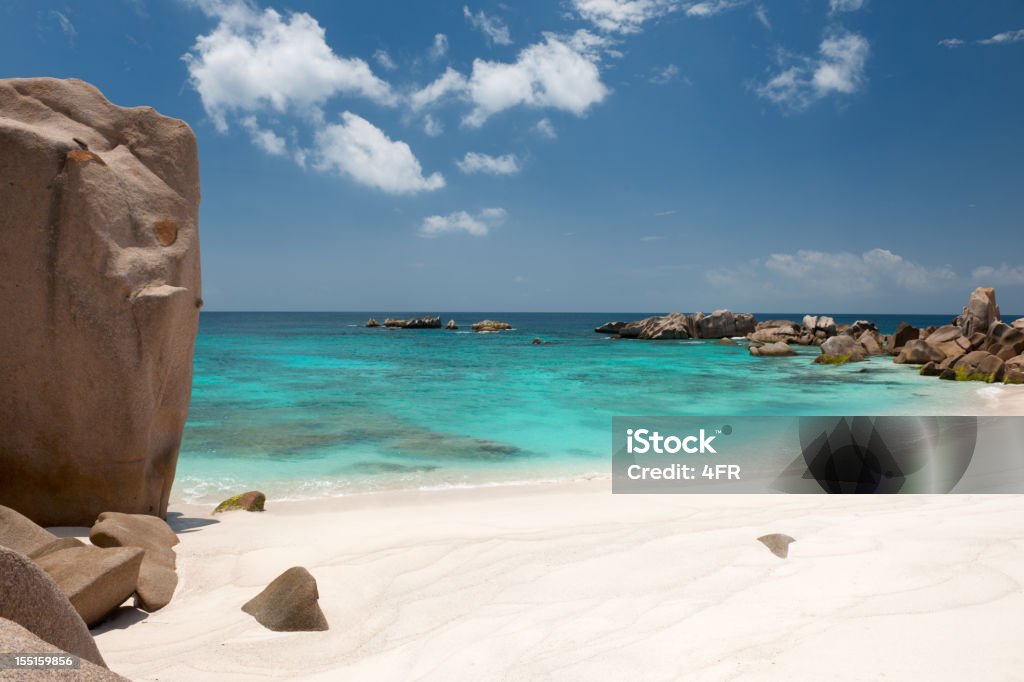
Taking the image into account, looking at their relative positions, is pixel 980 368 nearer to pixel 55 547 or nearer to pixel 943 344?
→ pixel 943 344

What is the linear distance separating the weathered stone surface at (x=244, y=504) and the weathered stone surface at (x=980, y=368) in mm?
23802

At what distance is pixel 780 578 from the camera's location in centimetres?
366

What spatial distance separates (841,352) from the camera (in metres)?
32.9

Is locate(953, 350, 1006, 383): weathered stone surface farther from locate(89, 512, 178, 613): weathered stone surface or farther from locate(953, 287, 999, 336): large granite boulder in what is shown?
locate(89, 512, 178, 613): weathered stone surface

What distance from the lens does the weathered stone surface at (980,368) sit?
2214 centimetres

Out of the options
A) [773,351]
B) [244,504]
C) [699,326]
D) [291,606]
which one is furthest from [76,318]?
[699,326]

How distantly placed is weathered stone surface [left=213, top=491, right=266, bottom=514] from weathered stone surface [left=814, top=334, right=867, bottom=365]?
99.2ft

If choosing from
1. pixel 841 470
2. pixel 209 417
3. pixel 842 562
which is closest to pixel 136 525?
pixel 842 562

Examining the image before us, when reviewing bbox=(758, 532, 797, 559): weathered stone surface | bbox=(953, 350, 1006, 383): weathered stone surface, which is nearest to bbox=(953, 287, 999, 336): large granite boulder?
bbox=(953, 350, 1006, 383): weathered stone surface

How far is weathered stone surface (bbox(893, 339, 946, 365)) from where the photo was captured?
94.3ft

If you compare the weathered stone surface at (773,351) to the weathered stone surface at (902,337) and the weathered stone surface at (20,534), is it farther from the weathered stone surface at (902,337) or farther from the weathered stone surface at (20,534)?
the weathered stone surface at (20,534)

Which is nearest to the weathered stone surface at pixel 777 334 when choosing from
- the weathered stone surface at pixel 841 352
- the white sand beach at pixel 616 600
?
the weathered stone surface at pixel 841 352

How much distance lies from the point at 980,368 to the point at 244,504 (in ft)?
82.0

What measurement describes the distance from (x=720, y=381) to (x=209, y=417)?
1694 cm
